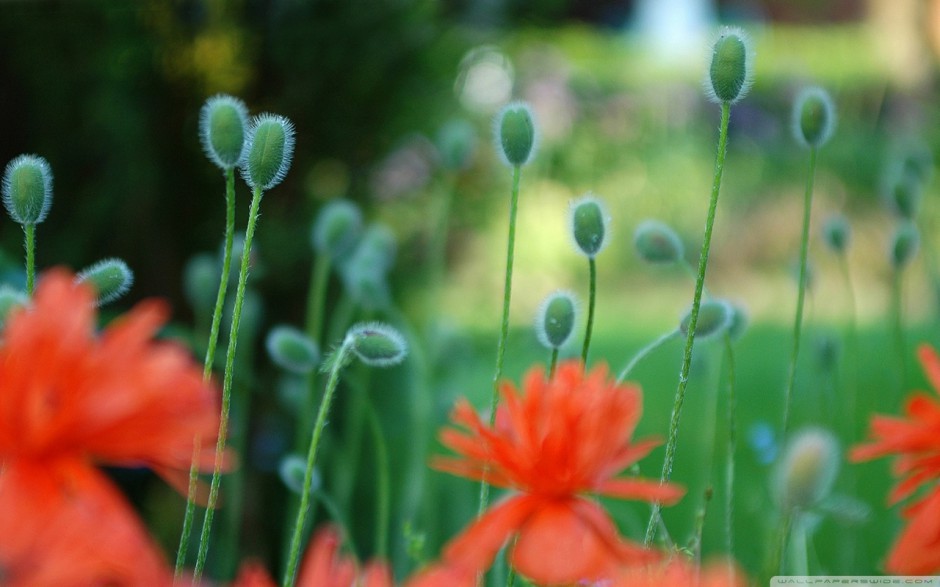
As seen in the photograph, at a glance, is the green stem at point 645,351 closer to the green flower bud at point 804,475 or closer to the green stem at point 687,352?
the green stem at point 687,352

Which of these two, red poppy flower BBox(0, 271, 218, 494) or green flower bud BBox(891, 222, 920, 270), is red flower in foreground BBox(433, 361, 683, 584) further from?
green flower bud BBox(891, 222, 920, 270)

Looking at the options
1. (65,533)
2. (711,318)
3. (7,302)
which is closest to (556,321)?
(711,318)

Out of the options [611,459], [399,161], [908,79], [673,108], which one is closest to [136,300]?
[399,161]

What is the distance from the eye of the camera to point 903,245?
1.39 meters

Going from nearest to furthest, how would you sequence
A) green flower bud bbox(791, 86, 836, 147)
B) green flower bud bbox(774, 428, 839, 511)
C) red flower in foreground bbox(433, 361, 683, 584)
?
red flower in foreground bbox(433, 361, 683, 584) < green flower bud bbox(774, 428, 839, 511) < green flower bud bbox(791, 86, 836, 147)

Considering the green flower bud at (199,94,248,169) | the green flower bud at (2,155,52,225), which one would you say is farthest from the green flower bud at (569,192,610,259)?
the green flower bud at (2,155,52,225)

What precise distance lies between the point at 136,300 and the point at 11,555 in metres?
2.06

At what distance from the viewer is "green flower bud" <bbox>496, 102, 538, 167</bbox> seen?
98 cm

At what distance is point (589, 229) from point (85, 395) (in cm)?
53

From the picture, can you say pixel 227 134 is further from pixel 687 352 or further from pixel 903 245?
pixel 903 245

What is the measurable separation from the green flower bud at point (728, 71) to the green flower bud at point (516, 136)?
0.17m

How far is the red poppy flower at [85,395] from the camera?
49 centimetres

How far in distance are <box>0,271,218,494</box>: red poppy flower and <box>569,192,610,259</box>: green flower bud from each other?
1.57 ft

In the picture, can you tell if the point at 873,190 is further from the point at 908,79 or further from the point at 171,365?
the point at 171,365
